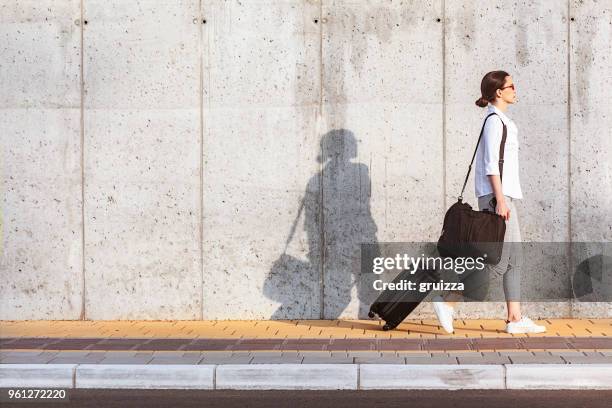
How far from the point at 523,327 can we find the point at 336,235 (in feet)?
6.40

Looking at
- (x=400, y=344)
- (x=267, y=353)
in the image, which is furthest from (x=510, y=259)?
(x=267, y=353)

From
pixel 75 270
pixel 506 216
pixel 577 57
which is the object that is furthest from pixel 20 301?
pixel 577 57

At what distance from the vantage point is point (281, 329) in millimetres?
9492

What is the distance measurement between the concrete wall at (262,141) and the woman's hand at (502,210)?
1.36 meters

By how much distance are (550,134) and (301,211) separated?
228 cm

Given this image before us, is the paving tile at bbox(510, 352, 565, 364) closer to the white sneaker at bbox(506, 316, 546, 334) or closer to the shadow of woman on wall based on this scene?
the white sneaker at bbox(506, 316, 546, 334)

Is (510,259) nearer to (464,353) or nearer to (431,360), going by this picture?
(464,353)

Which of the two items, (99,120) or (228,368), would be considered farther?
(99,120)

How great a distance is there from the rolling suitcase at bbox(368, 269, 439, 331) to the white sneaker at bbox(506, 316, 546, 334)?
0.69m

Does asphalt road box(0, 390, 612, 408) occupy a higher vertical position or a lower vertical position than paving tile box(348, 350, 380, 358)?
lower

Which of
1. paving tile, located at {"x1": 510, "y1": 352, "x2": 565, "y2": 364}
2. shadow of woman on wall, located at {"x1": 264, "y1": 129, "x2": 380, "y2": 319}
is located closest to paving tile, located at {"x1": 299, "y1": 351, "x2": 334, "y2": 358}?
paving tile, located at {"x1": 510, "y1": 352, "x2": 565, "y2": 364}

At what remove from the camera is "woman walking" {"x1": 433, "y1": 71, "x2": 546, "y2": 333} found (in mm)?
8820

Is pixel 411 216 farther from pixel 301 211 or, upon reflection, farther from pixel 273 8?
pixel 273 8

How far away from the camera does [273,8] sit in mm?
10180
